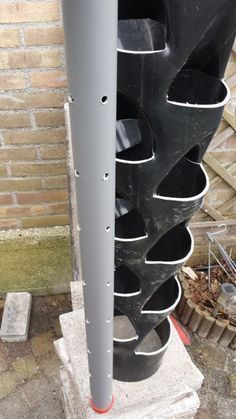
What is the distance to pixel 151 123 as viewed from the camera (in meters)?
Answer: 0.62

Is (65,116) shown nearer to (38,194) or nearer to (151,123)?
(38,194)

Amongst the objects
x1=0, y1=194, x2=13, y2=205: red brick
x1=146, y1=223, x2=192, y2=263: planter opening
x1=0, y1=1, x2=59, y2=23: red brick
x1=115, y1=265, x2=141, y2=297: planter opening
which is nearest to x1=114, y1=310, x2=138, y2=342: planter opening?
x1=115, y1=265, x2=141, y2=297: planter opening

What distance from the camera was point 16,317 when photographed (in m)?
2.07

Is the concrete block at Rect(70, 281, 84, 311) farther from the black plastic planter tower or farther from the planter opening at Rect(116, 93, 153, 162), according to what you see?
the planter opening at Rect(116, 93, 153, 162)

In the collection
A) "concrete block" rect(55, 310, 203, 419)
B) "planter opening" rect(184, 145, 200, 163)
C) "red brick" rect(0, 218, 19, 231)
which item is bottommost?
"red brick" rect(0, 218, 19, 231)

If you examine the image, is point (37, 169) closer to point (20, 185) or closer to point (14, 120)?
point (20, 185)

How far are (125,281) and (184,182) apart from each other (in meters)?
0.36

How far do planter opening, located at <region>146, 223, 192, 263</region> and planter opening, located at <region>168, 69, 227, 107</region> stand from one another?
309 mm

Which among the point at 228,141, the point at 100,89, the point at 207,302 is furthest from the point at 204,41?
the point at 207,302

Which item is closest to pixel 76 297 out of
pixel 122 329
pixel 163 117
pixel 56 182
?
pixel 122 329

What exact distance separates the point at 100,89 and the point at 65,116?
1.15 m

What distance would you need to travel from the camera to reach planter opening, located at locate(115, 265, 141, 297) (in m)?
1.01

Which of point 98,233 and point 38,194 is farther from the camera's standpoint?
point 38,194

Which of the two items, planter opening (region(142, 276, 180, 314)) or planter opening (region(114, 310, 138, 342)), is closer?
planter opening (region(142, 276, 180, 314))
